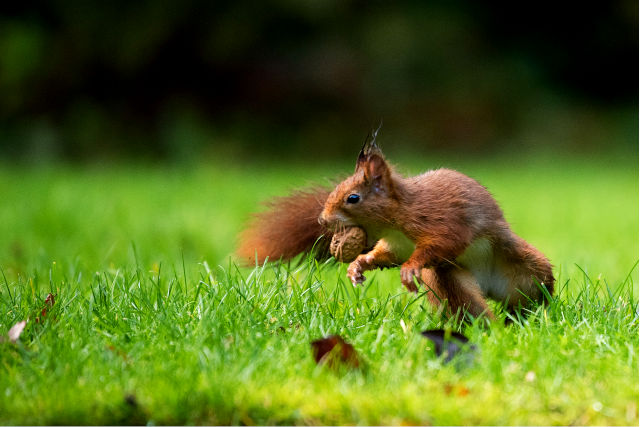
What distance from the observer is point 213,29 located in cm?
1221

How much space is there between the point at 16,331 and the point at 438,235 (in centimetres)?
131

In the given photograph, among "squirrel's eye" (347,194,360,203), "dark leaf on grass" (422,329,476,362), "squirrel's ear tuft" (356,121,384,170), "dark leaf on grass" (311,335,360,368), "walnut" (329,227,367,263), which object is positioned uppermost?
"squirrel's ear tuft" (356,121,384,170)

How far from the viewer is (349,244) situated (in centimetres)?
291

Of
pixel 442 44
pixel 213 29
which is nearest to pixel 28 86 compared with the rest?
pixel 213 29

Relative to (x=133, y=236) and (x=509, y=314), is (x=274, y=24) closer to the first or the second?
(x=133, y=236)

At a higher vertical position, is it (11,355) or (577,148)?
(11,355)

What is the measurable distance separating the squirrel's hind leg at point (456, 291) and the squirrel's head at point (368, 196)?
0.84 ft

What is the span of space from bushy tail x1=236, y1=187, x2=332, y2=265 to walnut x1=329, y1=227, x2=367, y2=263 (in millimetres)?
144

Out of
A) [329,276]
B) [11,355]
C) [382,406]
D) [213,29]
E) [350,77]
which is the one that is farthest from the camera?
[350,77]

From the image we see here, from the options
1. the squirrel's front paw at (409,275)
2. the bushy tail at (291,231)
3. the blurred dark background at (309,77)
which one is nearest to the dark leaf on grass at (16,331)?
the bushy tail at (291,231)

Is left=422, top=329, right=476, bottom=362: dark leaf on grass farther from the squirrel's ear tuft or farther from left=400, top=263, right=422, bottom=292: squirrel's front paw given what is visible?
the squirrel's ear tuft

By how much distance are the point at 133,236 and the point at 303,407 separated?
12.5 ft

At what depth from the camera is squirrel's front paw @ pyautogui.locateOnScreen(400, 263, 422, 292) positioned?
8.57 feet

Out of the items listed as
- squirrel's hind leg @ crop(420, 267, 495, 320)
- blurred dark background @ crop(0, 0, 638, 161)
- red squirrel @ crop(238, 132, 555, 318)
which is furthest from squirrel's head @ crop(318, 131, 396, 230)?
blurred dark background @ crop(0, 0, 638, 161)
